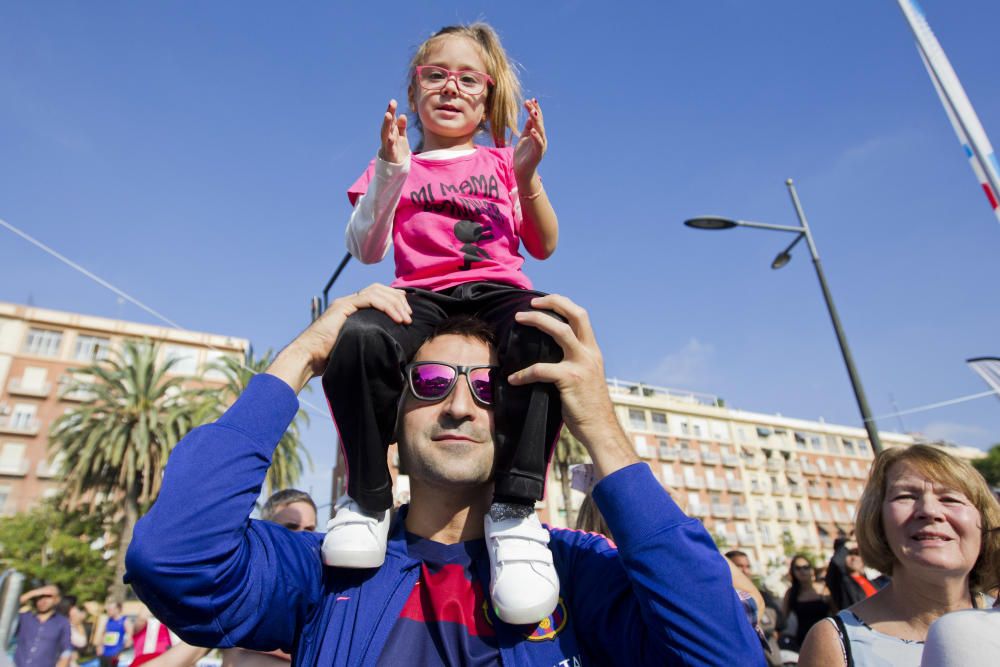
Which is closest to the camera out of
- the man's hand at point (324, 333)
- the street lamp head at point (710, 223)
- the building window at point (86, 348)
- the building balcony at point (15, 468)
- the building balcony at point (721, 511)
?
the man's hand at point (324, 333)

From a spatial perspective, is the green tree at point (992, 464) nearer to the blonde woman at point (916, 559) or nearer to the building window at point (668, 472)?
the building window at point (668, 472)

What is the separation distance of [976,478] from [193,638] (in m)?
2.96

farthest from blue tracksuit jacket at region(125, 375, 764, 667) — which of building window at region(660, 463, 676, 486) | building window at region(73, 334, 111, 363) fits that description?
building window at region(660, 463, 676, 486)

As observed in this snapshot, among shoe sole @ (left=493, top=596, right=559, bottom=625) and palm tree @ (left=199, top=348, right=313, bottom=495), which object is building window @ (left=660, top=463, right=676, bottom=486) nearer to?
palm tree @ (left=199, top=348, right=313, bottom=495)

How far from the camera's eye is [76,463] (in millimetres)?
27234

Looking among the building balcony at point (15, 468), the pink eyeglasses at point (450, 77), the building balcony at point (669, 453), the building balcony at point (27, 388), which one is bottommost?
the pink eyeglasses at point (450, 77)

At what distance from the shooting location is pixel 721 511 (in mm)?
58688

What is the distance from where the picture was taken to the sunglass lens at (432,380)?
7.01ft

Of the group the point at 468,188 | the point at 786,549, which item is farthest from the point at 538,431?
the point at 786,549

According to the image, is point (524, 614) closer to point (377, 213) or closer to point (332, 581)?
point (332, 581)

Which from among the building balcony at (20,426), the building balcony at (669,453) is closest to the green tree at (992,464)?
the building balcony at (669,453)

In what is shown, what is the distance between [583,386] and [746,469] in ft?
215

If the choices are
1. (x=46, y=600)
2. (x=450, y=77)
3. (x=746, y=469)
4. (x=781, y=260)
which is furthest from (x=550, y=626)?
(x=746, y=469)

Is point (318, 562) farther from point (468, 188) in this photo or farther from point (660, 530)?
point (468, 188)
